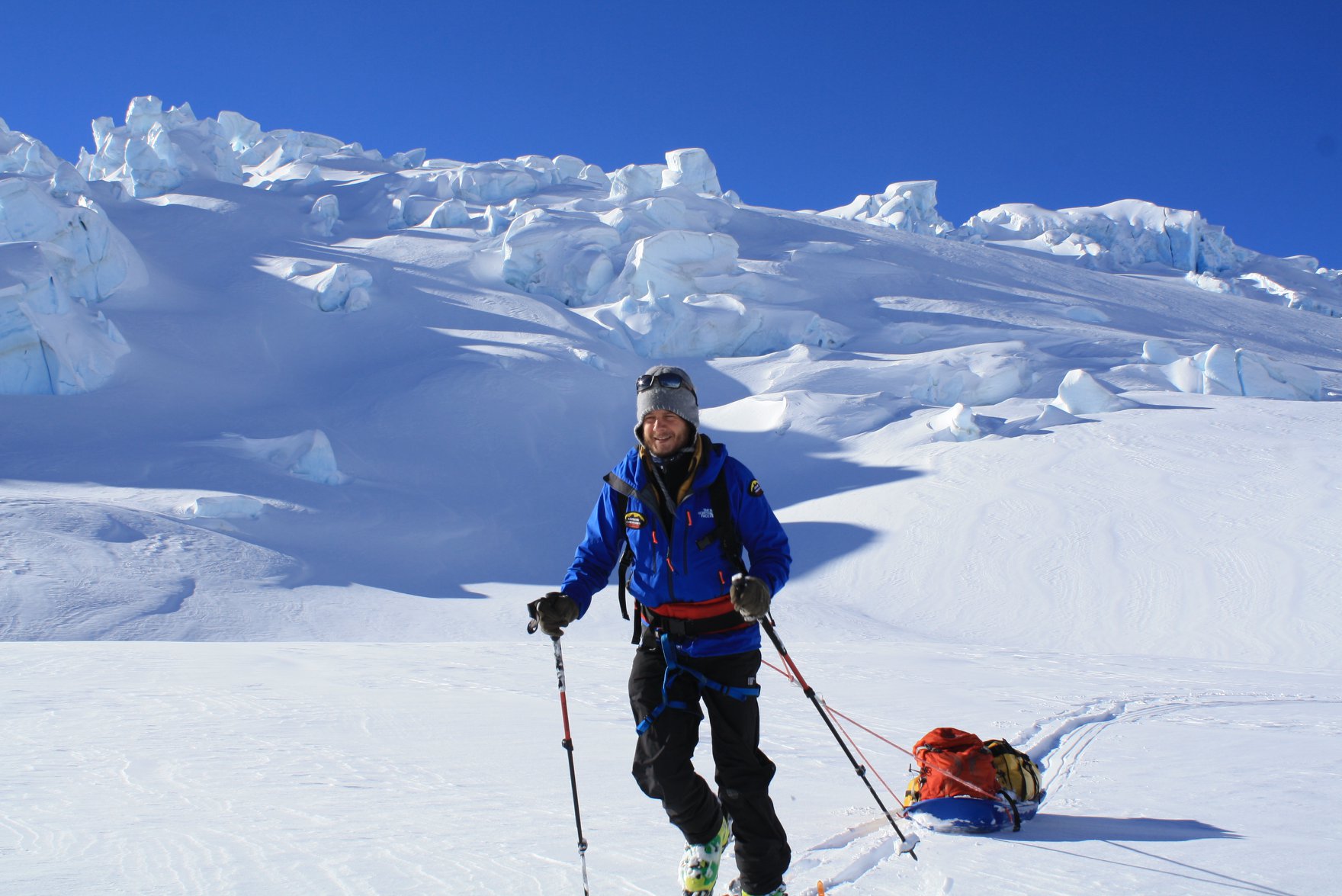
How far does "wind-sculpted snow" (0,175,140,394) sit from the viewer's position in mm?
21281

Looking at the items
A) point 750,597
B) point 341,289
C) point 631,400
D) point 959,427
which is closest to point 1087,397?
point 959,427

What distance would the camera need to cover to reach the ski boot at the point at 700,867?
2.60 meters

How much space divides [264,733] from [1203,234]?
230 ft

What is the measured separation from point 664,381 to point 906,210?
60449 millimetres

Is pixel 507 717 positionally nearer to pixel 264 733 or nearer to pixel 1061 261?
pixel 264 733

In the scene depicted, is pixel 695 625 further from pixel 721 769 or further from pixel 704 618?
pixel 721 769

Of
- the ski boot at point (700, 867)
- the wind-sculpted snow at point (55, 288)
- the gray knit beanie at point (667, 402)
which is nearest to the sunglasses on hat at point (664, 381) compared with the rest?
the gray knit beanie at point (667, 402)

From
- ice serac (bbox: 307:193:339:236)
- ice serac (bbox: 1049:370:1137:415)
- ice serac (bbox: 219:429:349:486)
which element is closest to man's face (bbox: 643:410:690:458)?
ice serac (bbox: 219:429:349:486)

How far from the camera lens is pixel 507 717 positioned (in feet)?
18.5

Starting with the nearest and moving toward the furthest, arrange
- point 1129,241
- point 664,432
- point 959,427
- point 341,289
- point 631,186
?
point 664,432
point 959,427
point 341,289
point 631,186
point 1129,241

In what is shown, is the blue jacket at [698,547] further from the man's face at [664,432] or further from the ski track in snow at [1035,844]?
the ski track in snow at [1035,844]

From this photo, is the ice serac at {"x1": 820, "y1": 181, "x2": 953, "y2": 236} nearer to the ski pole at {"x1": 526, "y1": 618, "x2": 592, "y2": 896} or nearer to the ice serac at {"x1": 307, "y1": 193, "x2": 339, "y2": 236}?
the ice serac at {"x1": 307, "y1": 193, "x2": 339, "y2": 236}

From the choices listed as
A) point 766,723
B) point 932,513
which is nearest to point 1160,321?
point 932,513

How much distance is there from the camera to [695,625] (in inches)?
109
